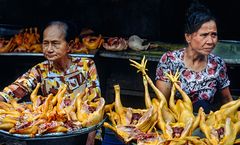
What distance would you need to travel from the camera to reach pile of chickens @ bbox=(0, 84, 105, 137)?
3.00 m

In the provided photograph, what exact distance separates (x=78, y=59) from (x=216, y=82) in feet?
4.90

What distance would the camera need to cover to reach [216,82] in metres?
4.43

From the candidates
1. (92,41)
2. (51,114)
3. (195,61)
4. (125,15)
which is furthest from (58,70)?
(125,15)

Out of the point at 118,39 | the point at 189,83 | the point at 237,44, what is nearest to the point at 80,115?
the point at 189,83

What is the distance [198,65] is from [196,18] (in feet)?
1.73

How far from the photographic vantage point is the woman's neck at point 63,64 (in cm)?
427

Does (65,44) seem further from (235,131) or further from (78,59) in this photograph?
(235,131)

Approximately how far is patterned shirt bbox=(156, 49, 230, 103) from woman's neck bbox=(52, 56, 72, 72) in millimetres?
977

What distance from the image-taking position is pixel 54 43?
13.5ft

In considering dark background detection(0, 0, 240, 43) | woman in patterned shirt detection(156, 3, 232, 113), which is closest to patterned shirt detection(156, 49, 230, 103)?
woman in patterned shirt detection(156, 3, 232, 113)

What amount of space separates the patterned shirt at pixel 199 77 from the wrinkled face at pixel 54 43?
1106 mm

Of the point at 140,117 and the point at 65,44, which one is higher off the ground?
the point at 65,44

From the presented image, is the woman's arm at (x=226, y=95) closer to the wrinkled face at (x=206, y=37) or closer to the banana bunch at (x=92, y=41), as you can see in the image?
the wrinkled face at (x=206, y=37)

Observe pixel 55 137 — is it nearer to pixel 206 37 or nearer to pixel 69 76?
pixel 69 76
